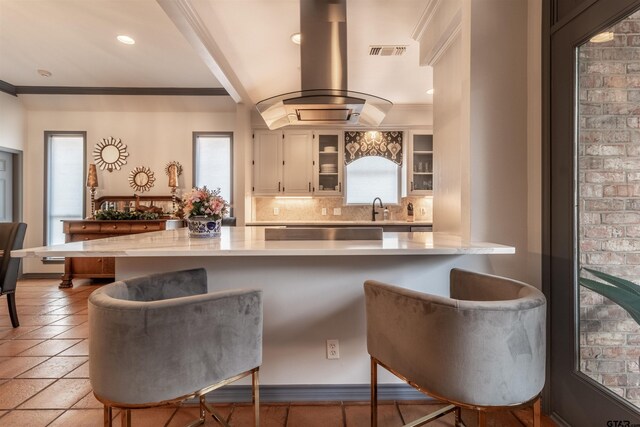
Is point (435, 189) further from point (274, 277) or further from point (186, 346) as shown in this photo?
point (186, 346)

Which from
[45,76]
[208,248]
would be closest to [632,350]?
[208,248]

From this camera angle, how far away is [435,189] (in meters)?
2.69

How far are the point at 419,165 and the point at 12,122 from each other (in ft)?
20.4

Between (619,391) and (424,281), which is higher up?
(424,281)

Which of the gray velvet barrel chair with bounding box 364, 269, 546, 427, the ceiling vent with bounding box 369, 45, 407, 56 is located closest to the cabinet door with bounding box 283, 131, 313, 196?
the ceiling vent with bounding box 369, 45, 407, 56

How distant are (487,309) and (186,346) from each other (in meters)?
1.03

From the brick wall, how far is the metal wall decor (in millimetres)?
5470

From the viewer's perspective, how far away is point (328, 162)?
5137mm

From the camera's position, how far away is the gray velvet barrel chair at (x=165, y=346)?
3.53 feet

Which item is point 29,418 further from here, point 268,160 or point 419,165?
point 419,165

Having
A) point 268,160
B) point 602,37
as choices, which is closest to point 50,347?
point 268,160

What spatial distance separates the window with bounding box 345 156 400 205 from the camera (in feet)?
17.2

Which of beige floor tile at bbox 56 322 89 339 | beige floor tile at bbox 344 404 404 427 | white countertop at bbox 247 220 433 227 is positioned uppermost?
white countertop at bbox 247 220 433 227

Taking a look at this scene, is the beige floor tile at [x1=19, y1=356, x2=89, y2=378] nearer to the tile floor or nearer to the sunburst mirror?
the tile floor
